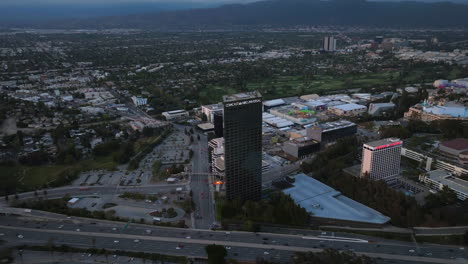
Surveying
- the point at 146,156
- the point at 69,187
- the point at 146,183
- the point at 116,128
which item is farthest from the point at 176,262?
the point at 116,128

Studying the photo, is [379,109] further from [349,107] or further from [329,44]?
[329,44]

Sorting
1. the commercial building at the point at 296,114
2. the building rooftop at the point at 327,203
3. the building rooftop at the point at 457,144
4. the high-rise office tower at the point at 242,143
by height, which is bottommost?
the building rooftop at the point at 327,203

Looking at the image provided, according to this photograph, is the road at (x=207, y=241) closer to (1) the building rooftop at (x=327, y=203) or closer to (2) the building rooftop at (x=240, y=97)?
(1) the building rooftop at (x=327, y=203)

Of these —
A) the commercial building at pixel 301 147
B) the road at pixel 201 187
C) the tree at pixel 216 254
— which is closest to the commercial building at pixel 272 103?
the road at pixel 201 187

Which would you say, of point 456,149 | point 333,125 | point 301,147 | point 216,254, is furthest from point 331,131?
point 216,254

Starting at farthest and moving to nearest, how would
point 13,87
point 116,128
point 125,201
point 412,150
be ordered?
point 13,87
point 116,128
point 412,150
point 125,201

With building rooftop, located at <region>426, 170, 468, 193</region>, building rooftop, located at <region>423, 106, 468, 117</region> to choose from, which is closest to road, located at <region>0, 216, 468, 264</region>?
building rooftop, located at <region>426, 170, 468, 193</region>

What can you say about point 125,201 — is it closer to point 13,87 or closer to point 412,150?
point 412,150
